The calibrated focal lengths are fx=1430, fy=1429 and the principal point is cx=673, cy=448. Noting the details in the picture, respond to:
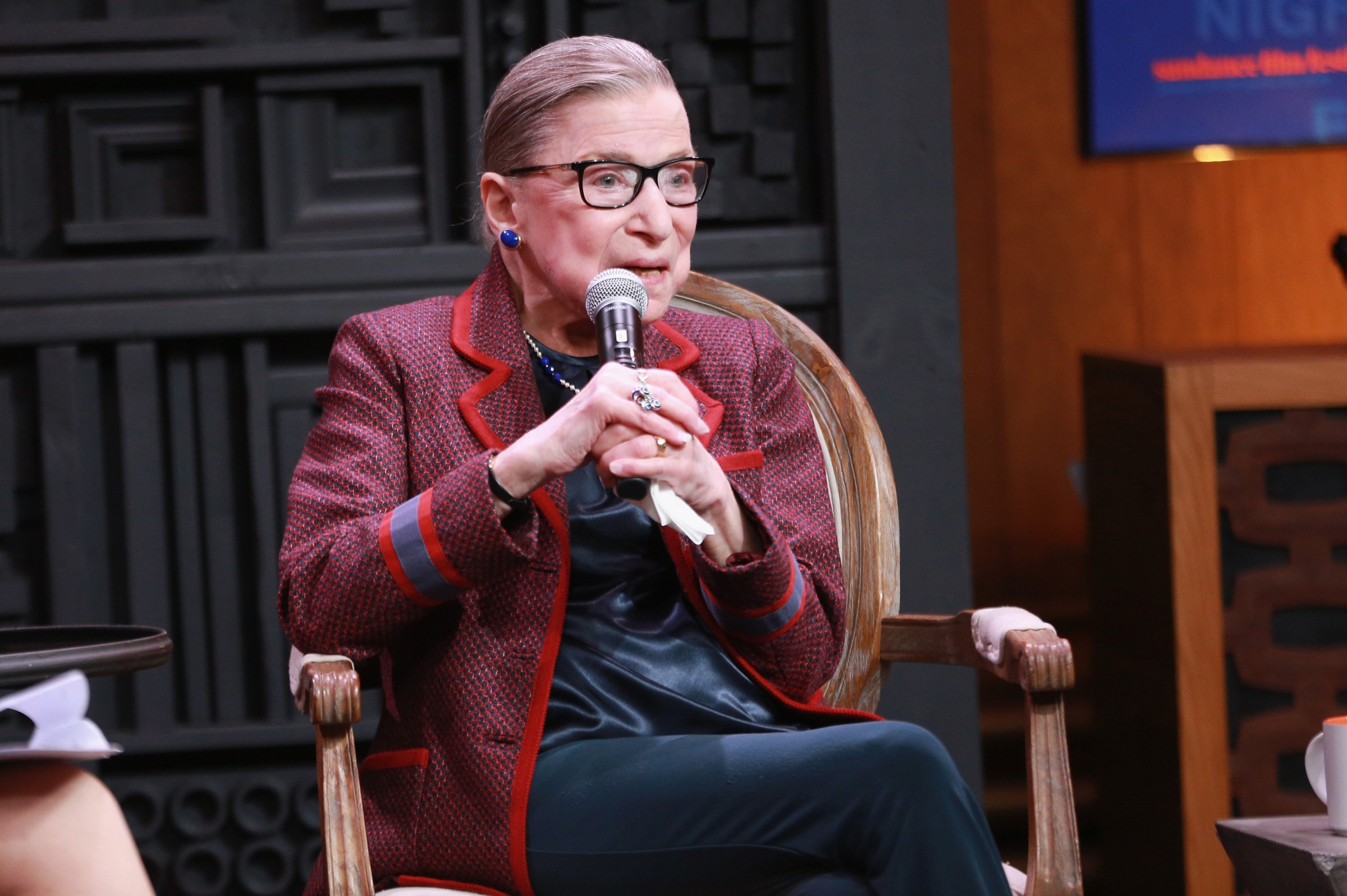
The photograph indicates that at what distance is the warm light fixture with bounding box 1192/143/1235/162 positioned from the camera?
12.4ft

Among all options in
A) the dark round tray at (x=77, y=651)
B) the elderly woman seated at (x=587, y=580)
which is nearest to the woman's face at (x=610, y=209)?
the elderly woman seated at (x=587, y=580)

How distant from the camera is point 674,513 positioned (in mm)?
1305

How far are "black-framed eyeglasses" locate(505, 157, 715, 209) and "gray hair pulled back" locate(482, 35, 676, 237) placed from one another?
2 cm

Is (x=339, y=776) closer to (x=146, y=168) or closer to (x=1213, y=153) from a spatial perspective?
(x=146, y=168)

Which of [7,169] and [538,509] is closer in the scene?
[538,509]

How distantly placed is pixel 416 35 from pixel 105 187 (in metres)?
0.56

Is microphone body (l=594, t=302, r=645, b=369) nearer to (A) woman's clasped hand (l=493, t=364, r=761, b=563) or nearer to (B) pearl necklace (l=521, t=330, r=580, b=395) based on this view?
(A) woman's clasped hand (l=493, t=364, r=761, b=563)

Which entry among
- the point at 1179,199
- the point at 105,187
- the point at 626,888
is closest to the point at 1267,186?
the point at 1179,199

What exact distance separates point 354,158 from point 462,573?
4.07 feet

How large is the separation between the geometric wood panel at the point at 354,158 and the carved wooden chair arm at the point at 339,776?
3.94 feet

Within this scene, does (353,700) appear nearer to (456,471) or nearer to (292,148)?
(456,471)

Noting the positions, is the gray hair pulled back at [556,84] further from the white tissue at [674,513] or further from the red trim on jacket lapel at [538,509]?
the white tissue at [674,513]

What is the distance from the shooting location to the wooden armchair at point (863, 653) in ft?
4.23

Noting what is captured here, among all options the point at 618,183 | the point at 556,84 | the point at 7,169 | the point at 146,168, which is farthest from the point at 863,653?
the point at 7,169
